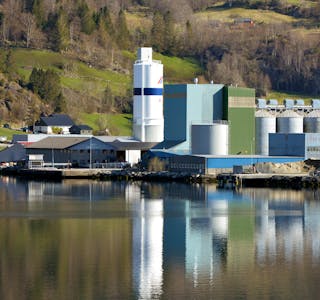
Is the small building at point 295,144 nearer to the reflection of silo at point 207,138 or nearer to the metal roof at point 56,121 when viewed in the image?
the reflection of silo at point 207,138

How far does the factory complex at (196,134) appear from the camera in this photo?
63.0 meters

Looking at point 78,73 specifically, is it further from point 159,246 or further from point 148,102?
point 159,246

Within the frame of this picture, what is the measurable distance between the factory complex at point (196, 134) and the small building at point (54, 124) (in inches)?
338

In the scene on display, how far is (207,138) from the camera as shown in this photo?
211 ft

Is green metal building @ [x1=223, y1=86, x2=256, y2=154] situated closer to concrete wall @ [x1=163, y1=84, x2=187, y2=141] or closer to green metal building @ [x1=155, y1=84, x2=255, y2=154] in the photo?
green metal building @ [x1=155, y1=84, x2=255, y2=154]

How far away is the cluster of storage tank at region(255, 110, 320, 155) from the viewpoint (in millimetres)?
68669

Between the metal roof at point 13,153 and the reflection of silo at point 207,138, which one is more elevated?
the reflection of silo at point 207,138

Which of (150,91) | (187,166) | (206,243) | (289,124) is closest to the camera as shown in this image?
(206,243)

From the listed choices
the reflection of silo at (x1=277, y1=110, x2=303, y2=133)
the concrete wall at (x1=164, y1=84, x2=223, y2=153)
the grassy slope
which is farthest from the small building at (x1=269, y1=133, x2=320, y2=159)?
the grassy slope

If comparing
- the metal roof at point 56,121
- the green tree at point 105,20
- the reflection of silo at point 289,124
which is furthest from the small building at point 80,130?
the green tree at point 105,20

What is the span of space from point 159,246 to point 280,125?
1411 inches

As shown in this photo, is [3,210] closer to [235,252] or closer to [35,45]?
[235,252]

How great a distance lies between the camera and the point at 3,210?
4434cm

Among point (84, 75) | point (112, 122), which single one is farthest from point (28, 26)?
point (112, 122)
